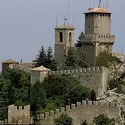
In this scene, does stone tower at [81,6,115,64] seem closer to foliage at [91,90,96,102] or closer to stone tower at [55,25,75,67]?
stone tower at [55,25,75,67]

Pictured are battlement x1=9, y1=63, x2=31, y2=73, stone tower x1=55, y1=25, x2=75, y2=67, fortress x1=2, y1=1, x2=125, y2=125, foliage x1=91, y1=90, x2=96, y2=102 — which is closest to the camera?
fortress x1=2, y1=1, x2=125, y2=125

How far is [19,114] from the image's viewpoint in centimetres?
6762

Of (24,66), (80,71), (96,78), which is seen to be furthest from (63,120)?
(24,66)

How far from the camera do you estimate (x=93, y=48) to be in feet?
241

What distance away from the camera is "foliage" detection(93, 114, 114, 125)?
65.5 metres

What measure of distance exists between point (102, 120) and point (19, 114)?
5.38 m

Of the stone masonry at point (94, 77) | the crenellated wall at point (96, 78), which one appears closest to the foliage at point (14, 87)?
the stone masonry at point (94, 77)

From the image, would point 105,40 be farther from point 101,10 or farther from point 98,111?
point 98,111

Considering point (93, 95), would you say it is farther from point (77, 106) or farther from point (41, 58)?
point (41, 58)

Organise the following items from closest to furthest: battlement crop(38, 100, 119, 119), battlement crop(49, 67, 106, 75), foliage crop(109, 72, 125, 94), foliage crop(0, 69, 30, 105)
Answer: battlement crop(38, 100, 119, 119), foliage crop(109, 72, 125, 94), battlement crop(49, 67, 106, 75), foliage crop(0, 69, 30, 105)

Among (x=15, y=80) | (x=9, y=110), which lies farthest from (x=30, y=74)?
(x=9, y=110)

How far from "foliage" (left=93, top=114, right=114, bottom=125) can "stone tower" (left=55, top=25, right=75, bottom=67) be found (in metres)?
10.1

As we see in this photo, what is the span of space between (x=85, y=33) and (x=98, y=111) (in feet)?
31.7

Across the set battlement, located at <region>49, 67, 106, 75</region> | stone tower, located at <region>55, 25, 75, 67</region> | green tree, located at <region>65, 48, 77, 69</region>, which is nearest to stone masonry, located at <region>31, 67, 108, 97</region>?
battlement, located at <region>49, 67, 106, 75</region>
